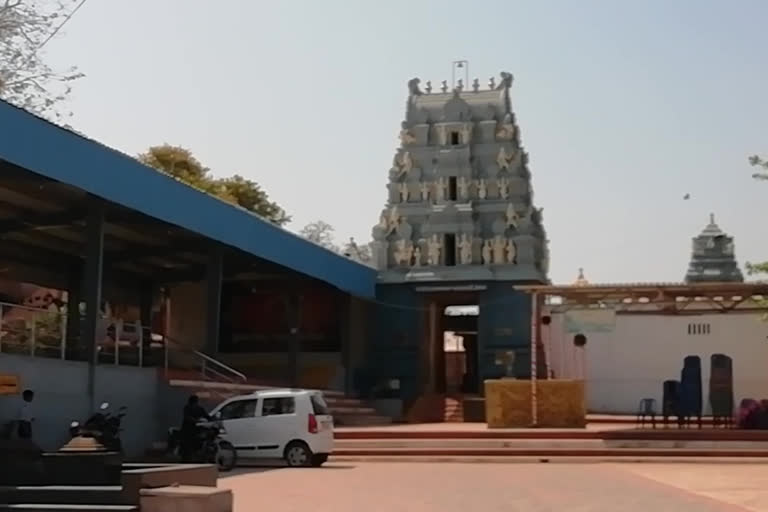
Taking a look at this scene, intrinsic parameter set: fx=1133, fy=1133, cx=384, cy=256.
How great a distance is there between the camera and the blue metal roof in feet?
58.3

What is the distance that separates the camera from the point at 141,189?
71.1 ft

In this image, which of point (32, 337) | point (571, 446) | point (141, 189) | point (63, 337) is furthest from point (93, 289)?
point (571, 446)

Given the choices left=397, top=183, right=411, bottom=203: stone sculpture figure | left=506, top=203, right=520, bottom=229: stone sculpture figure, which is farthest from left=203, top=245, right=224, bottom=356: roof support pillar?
left=506, top=203, right=520, bottom=229: stone sculpture figure

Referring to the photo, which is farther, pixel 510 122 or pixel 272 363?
pixel 510 122

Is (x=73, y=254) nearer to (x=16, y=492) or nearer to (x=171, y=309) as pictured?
(x=171, y=309)

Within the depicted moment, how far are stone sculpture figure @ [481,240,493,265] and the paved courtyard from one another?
57.2ft

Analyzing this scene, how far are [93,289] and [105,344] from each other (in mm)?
1070

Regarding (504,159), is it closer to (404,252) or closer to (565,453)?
(404,252)

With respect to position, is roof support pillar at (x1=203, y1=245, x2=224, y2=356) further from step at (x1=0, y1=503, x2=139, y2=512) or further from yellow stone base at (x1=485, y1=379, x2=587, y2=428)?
step at (x1=0, y1=503, x2=139, y2=512)

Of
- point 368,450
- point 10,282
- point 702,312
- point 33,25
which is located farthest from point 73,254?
point 702,312

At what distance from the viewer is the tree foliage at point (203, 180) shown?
47.8 m

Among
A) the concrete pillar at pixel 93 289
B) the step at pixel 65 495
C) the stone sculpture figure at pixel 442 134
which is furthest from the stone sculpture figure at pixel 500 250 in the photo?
the step at pixel 65 495

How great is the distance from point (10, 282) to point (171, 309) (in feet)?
31.3

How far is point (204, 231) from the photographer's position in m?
24.5
